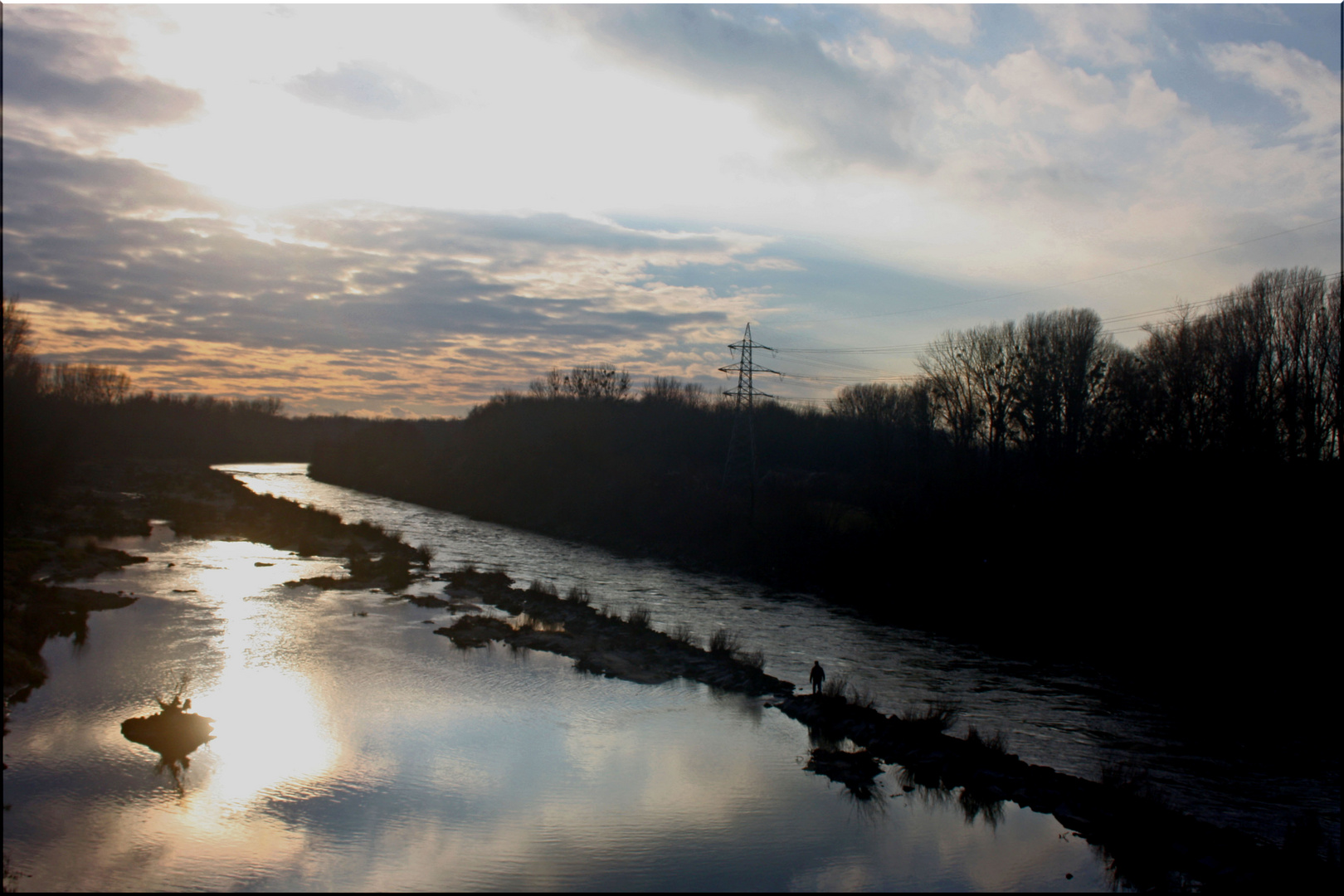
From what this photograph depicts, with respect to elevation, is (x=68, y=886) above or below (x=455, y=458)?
below

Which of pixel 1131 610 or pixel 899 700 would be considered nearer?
pixel 899 700

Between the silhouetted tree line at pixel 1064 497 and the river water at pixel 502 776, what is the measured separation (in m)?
8.70

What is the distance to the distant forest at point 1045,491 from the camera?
26.5 m

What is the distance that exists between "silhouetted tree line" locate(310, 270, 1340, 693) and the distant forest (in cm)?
10

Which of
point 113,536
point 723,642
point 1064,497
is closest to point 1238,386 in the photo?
point 1064,497

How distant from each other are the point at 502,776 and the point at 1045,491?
30405mm

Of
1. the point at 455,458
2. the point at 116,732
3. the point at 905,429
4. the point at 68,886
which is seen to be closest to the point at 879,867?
the point at 68,886

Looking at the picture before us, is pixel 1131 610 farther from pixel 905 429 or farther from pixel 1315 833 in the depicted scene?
pixel 905 429

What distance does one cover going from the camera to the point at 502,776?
13.4 meters

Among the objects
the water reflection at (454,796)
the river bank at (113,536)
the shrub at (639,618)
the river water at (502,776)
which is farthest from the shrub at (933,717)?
the river bank at (113,536)

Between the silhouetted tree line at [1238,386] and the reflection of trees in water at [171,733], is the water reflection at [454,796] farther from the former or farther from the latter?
the silhouetted tree line at [1238,386]

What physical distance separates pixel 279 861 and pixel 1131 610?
90.6 feet

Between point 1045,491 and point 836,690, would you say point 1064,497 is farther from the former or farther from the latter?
point 836,690

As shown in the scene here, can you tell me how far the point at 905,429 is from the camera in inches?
2662
